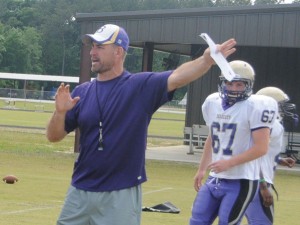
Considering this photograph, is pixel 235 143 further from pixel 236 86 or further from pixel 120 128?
pixel 120 128

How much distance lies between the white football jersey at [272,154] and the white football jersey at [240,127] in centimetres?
72

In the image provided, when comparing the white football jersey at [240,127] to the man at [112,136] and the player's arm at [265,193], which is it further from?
the man at [112,136]

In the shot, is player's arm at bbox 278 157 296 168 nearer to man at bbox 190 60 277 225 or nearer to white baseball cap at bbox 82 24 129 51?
man at bbox 190 60 277 225

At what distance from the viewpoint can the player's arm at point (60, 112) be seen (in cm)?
595

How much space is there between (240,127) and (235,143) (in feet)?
0.47

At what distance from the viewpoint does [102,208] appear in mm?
5824

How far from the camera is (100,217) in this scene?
5828mm

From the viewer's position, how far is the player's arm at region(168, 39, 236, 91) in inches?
219

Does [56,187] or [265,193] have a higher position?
Result: [265,193]

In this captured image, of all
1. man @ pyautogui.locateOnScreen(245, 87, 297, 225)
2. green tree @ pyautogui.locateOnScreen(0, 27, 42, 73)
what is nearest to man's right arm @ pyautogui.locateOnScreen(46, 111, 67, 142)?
man @ pyautogui.locateOnScreen(245, 87, 297, 225)

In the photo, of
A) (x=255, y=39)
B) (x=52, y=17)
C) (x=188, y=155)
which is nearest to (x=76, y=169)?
(x=255, y=39)

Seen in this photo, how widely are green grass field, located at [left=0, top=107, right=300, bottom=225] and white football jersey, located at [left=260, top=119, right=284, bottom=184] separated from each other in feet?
11.9

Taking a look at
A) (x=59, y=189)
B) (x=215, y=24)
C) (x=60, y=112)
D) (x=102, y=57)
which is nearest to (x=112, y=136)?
(x=60, y=112)

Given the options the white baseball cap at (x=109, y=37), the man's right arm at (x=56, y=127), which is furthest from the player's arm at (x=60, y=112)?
the white baseball cap at (x=109, y=37)
